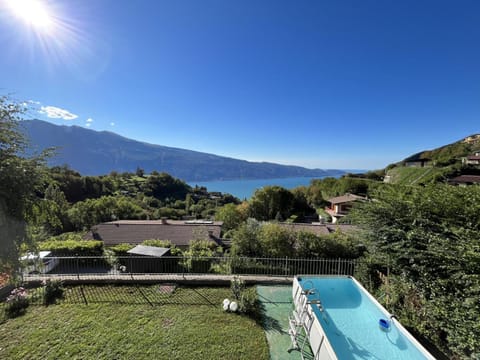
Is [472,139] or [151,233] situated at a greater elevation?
[472,139]

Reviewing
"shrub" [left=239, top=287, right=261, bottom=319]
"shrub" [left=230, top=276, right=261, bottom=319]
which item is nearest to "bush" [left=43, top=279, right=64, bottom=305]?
"shrub" [left=230, top=276, right=261, bottom=319]

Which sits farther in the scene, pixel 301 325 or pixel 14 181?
pixel 301 325

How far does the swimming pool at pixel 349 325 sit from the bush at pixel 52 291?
722 cm

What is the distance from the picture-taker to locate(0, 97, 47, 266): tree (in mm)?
2969

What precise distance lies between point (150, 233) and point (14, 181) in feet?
52.1

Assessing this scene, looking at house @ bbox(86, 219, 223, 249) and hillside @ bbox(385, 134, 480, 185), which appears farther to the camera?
hillside @ bbox(385, 134, 480, 185)

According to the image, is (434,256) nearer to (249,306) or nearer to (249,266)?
(249,306)

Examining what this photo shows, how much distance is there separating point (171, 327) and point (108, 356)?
1.35 meters

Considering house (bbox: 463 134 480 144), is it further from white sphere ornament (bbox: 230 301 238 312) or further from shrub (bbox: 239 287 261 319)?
white sphere ornament (bbox: 230 301 238 312)

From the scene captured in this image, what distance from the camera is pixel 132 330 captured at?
506 centimetres

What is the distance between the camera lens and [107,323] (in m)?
5.29

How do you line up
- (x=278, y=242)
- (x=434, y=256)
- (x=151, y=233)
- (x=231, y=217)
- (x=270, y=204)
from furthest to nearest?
(x=270, y=204) → (x=231, y=217) → (x=151, y=233) → (x=278, y=242) → (x=434, y=256)

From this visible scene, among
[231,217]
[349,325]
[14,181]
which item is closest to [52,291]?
[14,181]

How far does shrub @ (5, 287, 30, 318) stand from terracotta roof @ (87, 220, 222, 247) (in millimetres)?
10268
